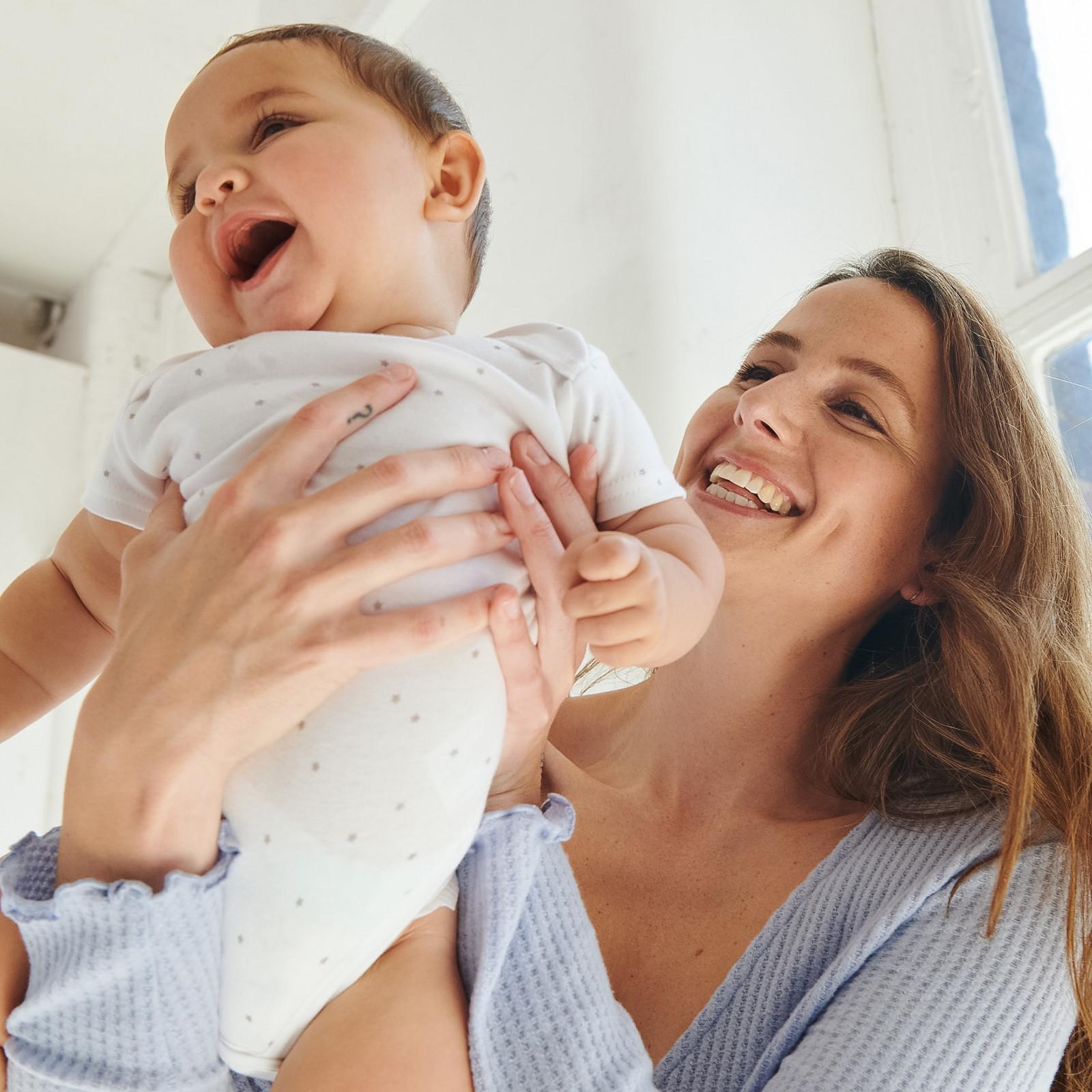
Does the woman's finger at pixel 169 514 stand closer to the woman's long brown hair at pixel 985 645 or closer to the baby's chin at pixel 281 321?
the baby's chin at pixel 281 321

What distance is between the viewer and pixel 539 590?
858 mm

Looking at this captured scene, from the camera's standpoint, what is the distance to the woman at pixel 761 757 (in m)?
0.79

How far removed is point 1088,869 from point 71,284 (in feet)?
9.36

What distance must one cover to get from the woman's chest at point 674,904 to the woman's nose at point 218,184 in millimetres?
746

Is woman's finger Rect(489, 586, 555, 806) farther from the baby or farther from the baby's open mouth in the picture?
the baby's open mouth

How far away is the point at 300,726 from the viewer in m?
0.80

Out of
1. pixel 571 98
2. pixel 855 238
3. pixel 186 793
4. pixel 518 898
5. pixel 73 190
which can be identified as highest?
pixel 73 190

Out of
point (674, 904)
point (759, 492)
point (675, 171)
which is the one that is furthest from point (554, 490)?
point (675, 171)

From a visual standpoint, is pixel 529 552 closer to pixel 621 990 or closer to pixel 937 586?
pixel 621 990

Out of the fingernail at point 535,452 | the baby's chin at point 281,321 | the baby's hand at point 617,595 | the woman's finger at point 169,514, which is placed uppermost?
the baby's chin at point 281,321

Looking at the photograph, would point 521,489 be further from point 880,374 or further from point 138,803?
point 880,374

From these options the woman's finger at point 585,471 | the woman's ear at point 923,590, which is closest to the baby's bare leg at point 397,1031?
the woman's finger at point 585,471

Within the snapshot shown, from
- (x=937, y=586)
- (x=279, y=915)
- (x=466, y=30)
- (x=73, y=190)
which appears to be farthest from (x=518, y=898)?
(x=73, y=190)

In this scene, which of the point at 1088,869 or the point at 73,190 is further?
the point at 73,190
